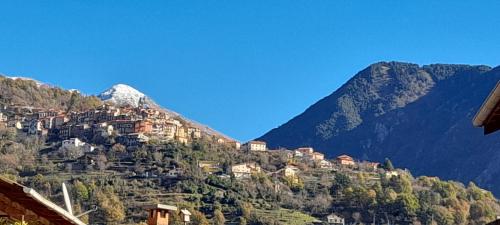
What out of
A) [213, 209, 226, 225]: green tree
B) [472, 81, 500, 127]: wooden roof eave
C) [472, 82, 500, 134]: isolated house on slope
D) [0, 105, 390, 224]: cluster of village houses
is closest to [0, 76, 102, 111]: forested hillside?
[0, 105, 390, 224]: cluster of village houses

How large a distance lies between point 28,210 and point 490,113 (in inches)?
172

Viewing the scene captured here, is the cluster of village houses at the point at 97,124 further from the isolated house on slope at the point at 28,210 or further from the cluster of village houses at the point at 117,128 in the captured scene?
the isolated house on slope at the point at 28,210

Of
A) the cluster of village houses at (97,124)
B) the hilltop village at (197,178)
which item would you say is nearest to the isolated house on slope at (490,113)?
the hilltop village at (197,178)

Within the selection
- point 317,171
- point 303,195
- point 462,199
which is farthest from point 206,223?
point 317,171

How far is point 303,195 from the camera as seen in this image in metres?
105

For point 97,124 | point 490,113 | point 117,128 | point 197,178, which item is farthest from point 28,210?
point 97,124

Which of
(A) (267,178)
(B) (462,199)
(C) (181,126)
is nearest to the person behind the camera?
(B) (462,199)

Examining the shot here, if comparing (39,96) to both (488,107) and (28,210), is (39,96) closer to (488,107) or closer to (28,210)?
(28,210)

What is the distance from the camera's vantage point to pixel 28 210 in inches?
339

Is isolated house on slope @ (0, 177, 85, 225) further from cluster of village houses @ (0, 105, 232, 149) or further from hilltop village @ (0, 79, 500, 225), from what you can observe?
cluster of village houses @ (0, 105, 232, 149)

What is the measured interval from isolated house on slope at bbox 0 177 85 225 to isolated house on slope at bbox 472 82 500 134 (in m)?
3.73

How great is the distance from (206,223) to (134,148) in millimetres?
38668

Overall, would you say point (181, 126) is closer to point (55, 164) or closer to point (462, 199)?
point (55, 164)

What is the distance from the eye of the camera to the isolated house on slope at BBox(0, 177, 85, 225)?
8.23m
